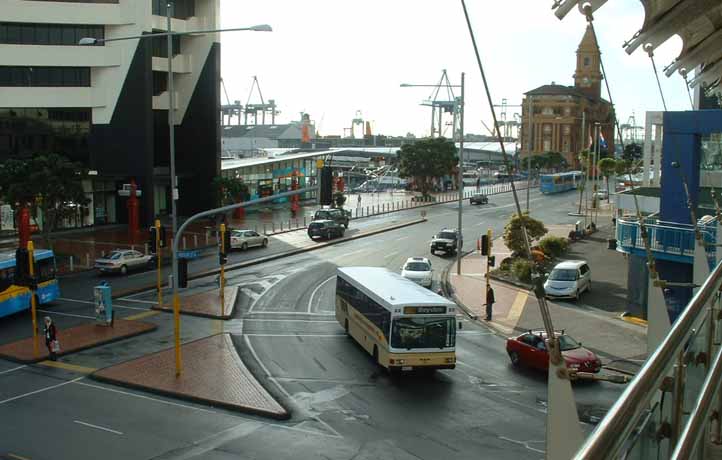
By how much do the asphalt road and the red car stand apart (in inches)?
15.9

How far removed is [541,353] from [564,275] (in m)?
11.8

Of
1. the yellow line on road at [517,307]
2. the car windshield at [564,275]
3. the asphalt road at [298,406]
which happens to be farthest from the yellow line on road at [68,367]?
the car windshield at [564,275]

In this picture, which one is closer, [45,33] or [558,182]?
[45,33]

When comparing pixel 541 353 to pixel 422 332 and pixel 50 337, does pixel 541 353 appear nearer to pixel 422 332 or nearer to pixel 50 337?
pixel 422 332

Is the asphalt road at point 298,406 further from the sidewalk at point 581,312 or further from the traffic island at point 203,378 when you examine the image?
the sidewalk at point 581,312

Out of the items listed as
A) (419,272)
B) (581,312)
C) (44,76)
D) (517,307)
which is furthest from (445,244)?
(44,76)

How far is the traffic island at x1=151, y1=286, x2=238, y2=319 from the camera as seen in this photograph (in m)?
29.1

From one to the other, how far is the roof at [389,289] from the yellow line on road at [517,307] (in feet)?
19.3

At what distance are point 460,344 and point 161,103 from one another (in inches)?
1637

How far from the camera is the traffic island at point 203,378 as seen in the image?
1864cm

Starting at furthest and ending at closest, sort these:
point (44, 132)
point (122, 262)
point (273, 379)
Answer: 1. point (44, 132)
2. point (122, 262)
3. point (273, 379)

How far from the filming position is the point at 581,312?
3041cm

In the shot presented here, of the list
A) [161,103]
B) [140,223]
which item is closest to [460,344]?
[140,223]

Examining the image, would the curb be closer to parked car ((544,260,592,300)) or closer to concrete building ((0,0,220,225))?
concrete building ((0,0,220,225))
